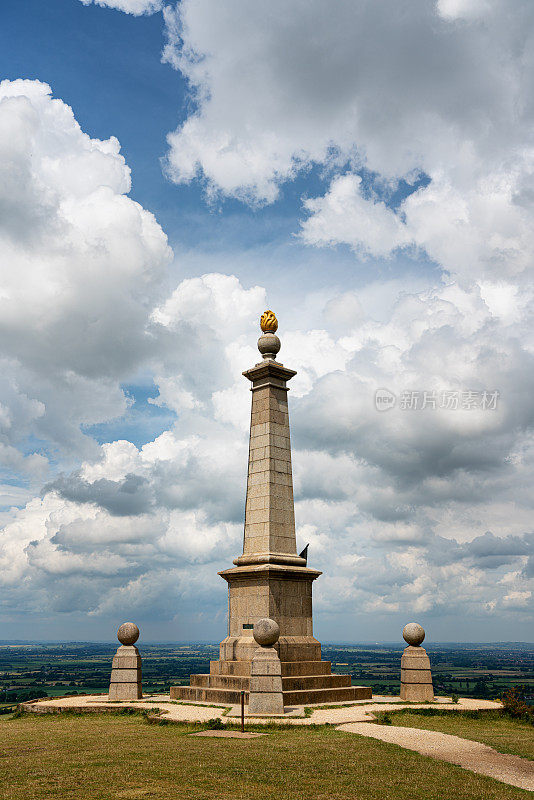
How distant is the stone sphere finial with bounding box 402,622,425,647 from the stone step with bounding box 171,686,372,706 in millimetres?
2405

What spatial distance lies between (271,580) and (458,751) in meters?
10.6

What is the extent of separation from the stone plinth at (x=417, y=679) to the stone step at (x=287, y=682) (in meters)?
2.27

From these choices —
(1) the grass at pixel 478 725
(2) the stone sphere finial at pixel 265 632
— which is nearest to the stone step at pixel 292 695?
(2) the stone sphere finial at pixel 265 632

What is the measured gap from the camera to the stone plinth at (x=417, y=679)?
2411 cm

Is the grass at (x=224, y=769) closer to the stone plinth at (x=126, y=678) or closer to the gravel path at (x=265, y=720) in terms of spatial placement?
the gravel path at (x=265, y=720)

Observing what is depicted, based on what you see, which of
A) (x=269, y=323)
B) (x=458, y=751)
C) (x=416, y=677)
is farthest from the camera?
(x=269, y=323)

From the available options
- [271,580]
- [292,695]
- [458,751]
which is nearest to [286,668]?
[292,695]

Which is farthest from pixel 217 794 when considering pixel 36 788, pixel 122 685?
pixel 122 685

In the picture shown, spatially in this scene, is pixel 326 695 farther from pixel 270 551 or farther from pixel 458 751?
pixel 458 751

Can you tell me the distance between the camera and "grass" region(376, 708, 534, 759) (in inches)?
625

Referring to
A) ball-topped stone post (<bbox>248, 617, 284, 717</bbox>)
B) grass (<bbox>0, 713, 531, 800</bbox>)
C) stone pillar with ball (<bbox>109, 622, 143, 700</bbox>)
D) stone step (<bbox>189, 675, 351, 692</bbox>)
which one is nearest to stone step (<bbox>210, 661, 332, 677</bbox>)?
stone step (<bbox>189, 675, 351, 692</bbox>)

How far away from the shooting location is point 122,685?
24312 millimetres

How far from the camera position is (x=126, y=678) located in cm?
2433

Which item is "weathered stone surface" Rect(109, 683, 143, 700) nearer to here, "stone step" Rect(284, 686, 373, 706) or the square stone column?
the square stone column
